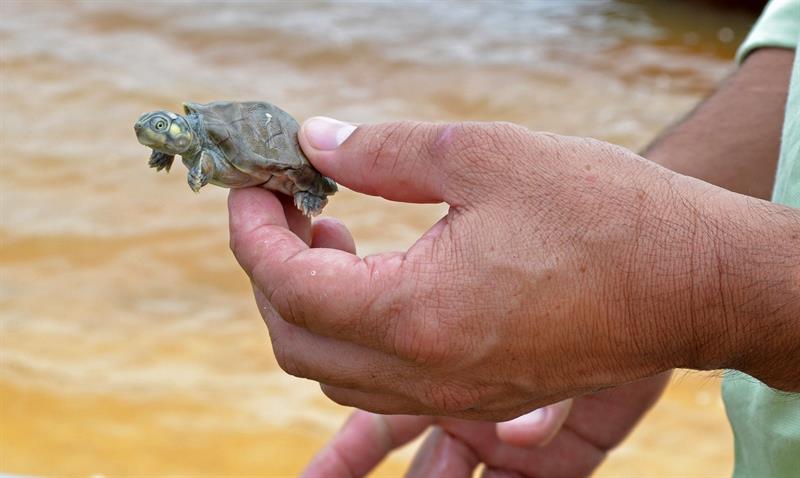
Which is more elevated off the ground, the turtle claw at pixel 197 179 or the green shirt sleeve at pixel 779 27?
the turtle claw at pixel 197 179

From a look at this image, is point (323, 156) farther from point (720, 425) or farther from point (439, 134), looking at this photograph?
point (720, 425)

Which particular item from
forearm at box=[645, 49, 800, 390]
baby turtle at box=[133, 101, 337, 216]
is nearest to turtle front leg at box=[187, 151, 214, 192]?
baby turtle at box=[133, 101, 337, 216]

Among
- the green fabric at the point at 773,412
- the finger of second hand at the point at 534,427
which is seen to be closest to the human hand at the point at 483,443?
the finger of second hand at the point at 534,427

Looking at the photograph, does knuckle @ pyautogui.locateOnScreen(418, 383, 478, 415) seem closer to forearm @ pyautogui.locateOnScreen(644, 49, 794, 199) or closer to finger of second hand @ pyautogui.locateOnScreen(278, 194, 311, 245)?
finger of second hand @ pyautogui.locateOnScreen(278, 194, 311, 245)

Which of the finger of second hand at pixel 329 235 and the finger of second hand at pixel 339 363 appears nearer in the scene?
the finger of second hand at pixel 339 363

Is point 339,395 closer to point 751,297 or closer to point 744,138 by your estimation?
point 751,297

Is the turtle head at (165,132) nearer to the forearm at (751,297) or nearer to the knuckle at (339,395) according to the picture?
the knuckle at (339,395)

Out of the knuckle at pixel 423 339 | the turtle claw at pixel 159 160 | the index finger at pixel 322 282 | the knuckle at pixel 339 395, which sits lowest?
the knuckle at pixel 423 339
